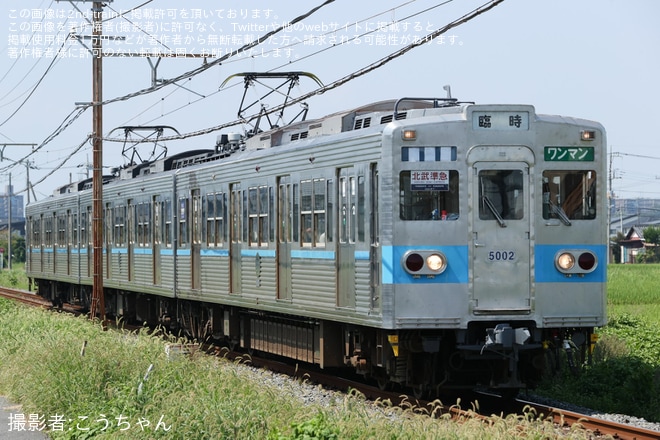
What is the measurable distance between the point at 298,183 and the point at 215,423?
225 inches

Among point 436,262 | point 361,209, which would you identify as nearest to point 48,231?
point 361,209

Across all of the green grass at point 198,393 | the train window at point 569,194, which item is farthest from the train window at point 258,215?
the train window at point 569,194

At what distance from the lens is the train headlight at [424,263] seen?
1165 cm

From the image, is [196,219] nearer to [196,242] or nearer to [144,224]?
[196,242]

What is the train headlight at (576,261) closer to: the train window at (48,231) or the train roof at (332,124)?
the train roof at (332,124)

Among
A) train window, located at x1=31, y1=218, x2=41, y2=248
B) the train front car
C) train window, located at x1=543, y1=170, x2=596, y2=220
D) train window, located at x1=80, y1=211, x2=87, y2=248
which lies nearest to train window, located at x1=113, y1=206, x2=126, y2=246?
train window, located at x1=80, y1=211, x2=87, y2=248

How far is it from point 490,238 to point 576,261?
0.97m

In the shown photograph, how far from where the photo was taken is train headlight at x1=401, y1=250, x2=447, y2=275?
38.2ft

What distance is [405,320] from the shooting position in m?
11.6

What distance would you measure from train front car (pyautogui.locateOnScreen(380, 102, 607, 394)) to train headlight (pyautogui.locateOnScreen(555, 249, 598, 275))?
1 centimetres

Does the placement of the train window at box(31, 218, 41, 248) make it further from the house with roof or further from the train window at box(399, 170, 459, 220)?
the house with roof

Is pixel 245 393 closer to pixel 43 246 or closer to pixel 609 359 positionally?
pixel 609 359

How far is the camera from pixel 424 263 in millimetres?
11680

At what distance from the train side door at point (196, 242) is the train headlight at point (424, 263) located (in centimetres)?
753
